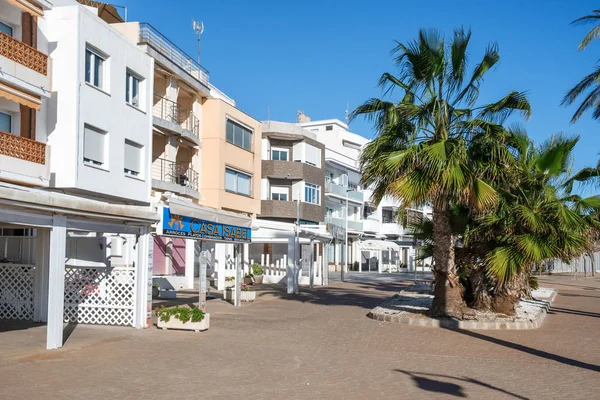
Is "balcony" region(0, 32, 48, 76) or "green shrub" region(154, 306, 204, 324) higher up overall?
"balcony" region(0, 32, 48, 76)

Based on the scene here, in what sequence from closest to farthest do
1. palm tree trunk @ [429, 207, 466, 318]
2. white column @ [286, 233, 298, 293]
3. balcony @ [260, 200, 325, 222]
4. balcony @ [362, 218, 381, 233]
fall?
palm tree trunk @ [429, 207, 466, 318] < white column @ [286, 233, 298, 293] < balcony @ [260, 200, 325, 222] < balcony @ [362, 218, 381, 233]

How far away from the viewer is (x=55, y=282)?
1153 centimetres

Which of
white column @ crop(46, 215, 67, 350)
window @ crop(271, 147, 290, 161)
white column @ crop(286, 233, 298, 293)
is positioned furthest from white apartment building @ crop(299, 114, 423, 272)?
white column @ crop(46, 215, 67, 350)

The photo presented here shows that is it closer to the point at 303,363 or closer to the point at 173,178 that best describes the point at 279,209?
the point at 173,178

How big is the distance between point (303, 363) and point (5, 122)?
10175mm

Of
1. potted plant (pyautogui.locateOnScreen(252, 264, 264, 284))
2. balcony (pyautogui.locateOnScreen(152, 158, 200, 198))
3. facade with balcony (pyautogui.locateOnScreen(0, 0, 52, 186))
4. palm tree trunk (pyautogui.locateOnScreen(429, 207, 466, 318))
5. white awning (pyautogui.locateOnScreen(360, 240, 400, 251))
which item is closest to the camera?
facade with balcony (pyautogui.locateOnScreen(0, 0, 52, 186))

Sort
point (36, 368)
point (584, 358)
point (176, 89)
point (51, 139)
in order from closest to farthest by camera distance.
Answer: point (36, 368), point (584, 358), point (51, 139), point (176, 89)

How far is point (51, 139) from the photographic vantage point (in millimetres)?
17203

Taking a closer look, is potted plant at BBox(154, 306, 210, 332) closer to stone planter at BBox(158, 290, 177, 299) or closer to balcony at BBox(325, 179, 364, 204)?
stone planter at BBox(158, 290, 177, 299)

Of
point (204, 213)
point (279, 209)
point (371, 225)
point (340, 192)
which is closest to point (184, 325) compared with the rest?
point (204, 213)

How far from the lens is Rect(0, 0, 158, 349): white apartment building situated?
509 inches

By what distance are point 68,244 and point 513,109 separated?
12745mm

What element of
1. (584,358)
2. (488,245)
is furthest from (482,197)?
(584,358)

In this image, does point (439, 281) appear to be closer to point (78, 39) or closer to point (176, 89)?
point (78, 39)
